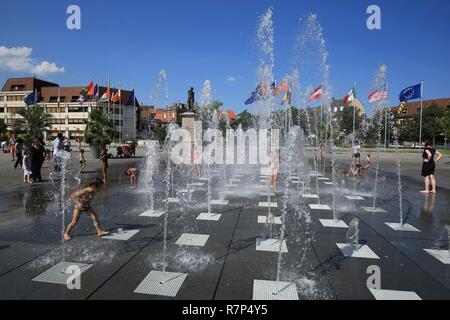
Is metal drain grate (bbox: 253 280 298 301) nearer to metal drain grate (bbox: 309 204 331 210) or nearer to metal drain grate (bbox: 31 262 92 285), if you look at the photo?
metal drain grate (bbox: 31 262 92 285)

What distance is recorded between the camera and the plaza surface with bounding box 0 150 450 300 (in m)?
3.79

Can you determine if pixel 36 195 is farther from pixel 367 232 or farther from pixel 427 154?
pixel 427 154

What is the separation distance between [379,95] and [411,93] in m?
3.54

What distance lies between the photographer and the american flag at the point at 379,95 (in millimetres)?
26784

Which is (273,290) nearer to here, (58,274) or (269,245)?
(269,245)

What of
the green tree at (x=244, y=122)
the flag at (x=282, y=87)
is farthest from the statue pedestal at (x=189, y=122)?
the green tree at (x=244, y=122)

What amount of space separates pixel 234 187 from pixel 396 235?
645 centimetres

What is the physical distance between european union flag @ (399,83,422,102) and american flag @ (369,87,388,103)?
248 centimetres

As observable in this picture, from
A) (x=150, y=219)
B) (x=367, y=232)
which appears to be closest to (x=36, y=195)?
(x=150, y=219)

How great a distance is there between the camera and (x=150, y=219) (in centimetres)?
693

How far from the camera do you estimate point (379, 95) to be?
27328 millimetres

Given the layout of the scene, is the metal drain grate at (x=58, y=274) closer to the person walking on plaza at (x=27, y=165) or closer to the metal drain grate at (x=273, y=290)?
the metal drain grate at (x=273, y=290)

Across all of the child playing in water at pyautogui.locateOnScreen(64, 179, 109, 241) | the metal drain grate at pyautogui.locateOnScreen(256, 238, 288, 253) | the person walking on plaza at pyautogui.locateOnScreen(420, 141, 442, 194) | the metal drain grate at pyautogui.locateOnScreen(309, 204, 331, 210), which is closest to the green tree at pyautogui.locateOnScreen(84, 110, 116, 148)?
the metal drain grate at pyautogui.locateOnScreen(309, 204, 331, 210)

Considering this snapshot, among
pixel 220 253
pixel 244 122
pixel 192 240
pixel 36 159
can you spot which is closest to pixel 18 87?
pixel 244 122
